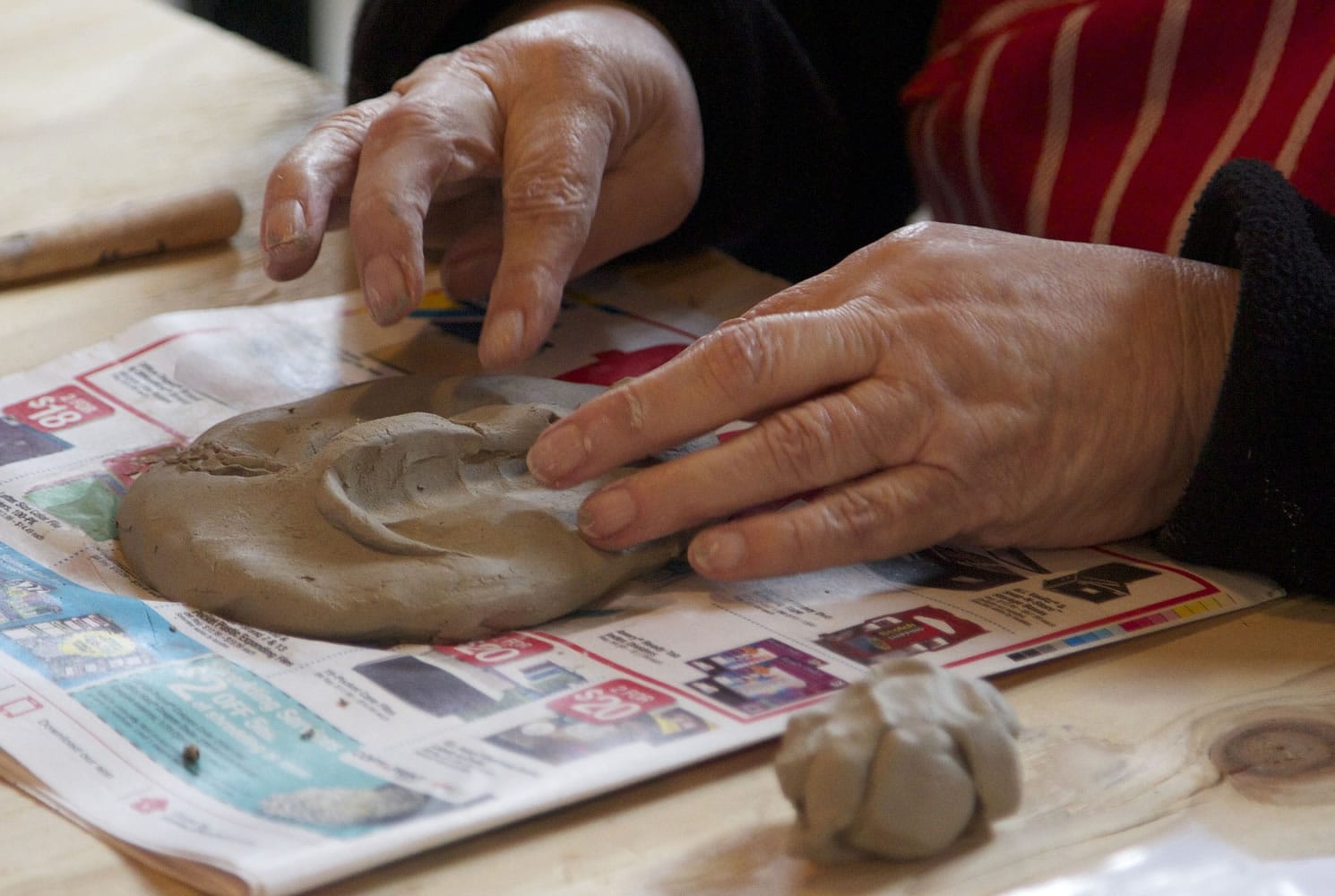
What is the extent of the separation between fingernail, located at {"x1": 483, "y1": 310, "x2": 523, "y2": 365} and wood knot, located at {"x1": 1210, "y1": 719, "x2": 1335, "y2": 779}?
0.52 metres

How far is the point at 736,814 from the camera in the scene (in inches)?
23.8

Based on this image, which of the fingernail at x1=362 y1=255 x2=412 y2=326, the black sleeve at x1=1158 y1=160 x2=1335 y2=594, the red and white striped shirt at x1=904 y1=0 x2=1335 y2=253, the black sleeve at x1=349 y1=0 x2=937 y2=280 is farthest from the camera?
the black sleeve at x1=349 y1=0 x2=937 y2=280

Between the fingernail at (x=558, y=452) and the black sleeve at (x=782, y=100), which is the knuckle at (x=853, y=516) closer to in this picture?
the fingernail at (x=558, y=452)

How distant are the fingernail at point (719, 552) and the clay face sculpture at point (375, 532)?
4cm

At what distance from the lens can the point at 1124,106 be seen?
110 centimetres

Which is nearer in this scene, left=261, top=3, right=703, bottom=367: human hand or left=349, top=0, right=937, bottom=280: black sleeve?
left=261, top=3, right=703, bottom=367: human hand

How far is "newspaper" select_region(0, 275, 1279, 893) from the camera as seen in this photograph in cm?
59

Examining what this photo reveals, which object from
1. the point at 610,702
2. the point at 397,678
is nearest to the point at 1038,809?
the point at 610,702

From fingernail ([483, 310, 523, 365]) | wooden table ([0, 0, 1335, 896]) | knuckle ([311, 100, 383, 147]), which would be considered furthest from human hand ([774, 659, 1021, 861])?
knuckle ([311, 100, 383, 147])

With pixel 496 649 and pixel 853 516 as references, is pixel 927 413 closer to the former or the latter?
pixel 853 516

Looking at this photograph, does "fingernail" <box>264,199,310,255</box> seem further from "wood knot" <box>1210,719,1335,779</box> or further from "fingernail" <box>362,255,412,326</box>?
"wood knot" <box>1210,719,1335,779</box>

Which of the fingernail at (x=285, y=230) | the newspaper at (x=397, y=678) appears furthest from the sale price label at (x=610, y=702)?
the fingernail at (x=285, y=230)

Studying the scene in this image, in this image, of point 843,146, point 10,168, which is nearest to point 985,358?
point 843,146

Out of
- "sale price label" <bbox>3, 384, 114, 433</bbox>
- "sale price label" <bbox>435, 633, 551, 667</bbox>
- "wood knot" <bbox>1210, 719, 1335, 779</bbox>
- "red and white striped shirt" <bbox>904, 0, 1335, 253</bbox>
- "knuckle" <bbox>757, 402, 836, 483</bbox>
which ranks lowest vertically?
"sale price label" <bbox>3, 384, 114, 433</bbox>
